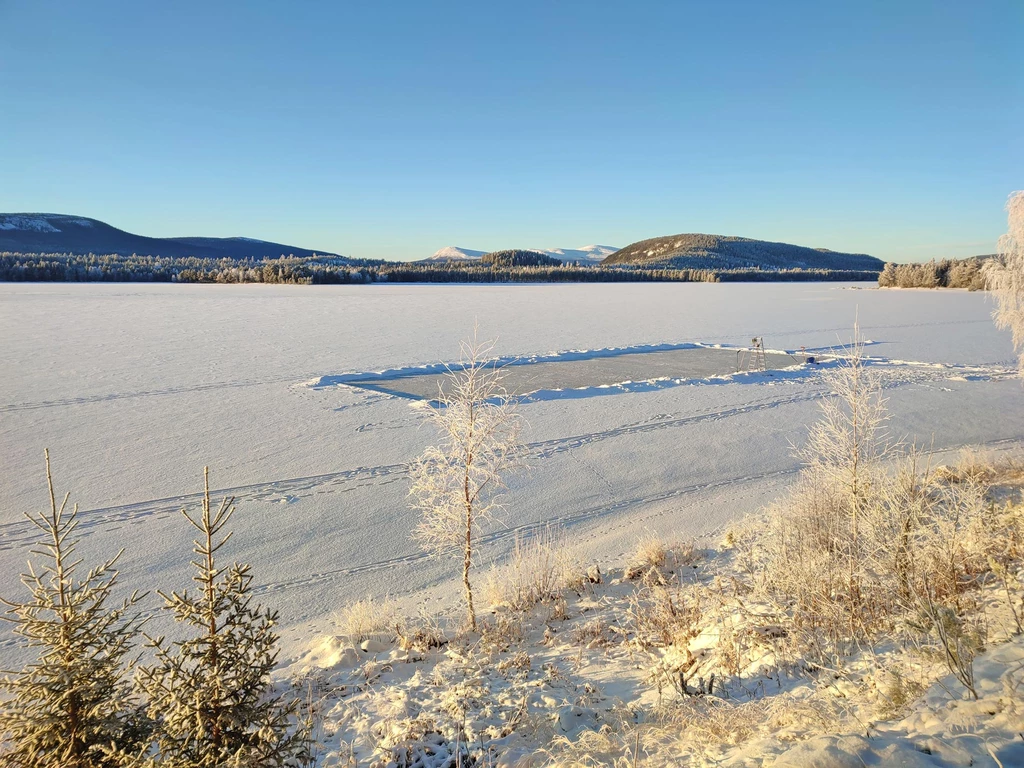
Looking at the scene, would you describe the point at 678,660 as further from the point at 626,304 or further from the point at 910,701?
the point at 626,304

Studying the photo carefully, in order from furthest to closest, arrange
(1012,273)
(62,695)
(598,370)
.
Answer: (598,370)
(1012,273)
(62,695)

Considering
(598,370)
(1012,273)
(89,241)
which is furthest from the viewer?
(89,241)

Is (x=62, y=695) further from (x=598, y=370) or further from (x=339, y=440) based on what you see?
(x=598, y=370)

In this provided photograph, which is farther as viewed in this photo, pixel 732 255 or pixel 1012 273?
pixel 732 255

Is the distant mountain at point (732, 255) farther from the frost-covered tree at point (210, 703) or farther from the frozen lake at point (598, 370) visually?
the frost-covered tree at point (210, 703)

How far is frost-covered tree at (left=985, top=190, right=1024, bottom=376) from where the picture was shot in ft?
32.9

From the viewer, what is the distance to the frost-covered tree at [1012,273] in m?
10.0

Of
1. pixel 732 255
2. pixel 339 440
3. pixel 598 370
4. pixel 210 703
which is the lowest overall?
pixel 339 440

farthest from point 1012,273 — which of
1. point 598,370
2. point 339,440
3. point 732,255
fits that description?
point 732,255

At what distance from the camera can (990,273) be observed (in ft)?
35.4

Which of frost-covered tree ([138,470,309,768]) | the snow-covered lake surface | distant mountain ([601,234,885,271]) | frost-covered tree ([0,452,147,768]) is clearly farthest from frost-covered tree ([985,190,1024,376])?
distant mountain ([601,234,885,271])

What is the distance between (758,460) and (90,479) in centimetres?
963

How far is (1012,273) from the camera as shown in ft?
34.1

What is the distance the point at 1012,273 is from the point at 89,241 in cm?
19860
